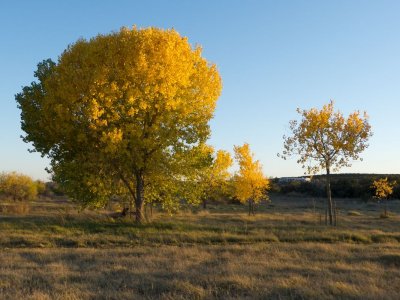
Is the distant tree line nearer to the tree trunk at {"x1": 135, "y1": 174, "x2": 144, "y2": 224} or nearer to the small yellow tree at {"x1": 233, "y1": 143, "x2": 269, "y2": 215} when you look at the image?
the small yellow tree at {"x1": 233, "y1": 143, "x2": 269, "y2": 215}

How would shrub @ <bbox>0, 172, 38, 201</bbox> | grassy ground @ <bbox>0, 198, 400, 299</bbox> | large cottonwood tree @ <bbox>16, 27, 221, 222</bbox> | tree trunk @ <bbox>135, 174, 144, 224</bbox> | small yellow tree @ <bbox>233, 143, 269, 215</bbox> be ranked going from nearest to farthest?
grassy ground @ <bbox>0, 198, 400, 299</bbox> < large cottonwood tree @ <bbox>16, 27, 221, 222</bbox> < tree trunk @ <bbox>135, 174, 144, 224</bbox> < small yellow tree @ <bbox>233, 143, 269, 215</bbox> < shrub @ <bbox>0, 172, 38, 201</bbox>

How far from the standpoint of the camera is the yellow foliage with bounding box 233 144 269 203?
135 ft

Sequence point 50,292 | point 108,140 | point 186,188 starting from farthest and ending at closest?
point 186,188 → point 108,140 → point 50,292

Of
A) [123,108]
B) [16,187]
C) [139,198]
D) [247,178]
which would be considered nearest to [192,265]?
[123,108]

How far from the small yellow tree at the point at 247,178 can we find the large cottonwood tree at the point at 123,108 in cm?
1701

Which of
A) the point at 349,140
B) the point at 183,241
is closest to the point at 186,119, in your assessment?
the point at 183,241

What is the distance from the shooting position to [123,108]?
21984mm

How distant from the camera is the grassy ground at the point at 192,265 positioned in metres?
8.93

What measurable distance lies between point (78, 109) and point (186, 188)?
25.2 feet

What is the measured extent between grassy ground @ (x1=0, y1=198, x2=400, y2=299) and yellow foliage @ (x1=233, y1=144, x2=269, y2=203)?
1908cm

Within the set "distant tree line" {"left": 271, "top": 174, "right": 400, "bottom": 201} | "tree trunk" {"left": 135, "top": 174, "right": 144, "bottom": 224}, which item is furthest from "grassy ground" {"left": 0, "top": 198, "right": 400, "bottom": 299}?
"distant tree line" {"left": 271, "top": 174, "right": 400, "bottom": 201}

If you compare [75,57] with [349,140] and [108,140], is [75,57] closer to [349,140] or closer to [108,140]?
[108,140]

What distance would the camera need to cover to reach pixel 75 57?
22.8 metres

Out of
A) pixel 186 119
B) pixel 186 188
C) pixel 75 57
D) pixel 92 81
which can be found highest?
pixel 75 57
